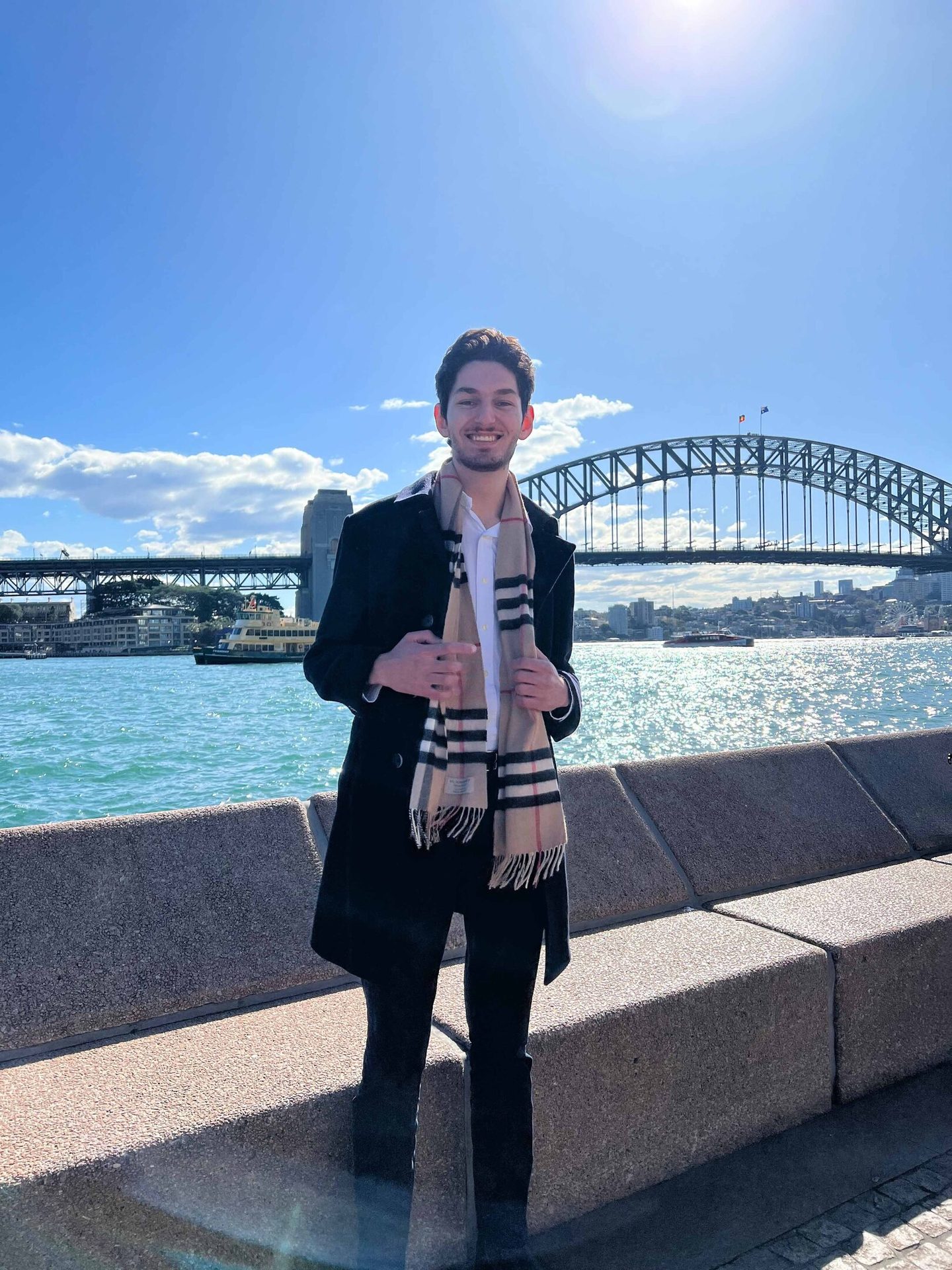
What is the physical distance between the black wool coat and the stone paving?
540mm

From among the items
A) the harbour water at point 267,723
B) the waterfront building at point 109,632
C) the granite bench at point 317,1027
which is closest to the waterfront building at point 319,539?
the harbour water at point 267,723

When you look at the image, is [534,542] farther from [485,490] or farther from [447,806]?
[447,806]

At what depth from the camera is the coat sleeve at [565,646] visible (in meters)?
1.31

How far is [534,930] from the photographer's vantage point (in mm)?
1240

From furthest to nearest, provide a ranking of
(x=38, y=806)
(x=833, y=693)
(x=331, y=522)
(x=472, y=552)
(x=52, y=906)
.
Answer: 1. (x=331, y=522)
2. (x=833, y=693)
3. (x=38, y=806)
4. (x=52, y=906)
5. (x=472, y=552)

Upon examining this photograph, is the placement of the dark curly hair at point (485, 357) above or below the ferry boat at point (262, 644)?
above

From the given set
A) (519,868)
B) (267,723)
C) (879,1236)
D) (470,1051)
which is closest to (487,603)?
(519,868)

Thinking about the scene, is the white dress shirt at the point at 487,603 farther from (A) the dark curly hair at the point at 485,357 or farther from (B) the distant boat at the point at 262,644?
(B) the distant boat at the point at 262,644

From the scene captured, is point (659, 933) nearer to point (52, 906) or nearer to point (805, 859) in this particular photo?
point (805, 859)

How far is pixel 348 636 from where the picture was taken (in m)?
1.23

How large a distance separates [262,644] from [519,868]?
5303 cm

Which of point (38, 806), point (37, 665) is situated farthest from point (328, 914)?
point (37, 665)

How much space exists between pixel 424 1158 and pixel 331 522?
5055 centimetres

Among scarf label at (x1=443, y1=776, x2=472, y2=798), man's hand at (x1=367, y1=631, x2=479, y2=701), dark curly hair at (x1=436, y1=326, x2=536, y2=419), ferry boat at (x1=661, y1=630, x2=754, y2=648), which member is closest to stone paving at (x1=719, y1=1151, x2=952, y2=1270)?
scarf label at (x1=443, y1=776, x2=472, y2=798)
